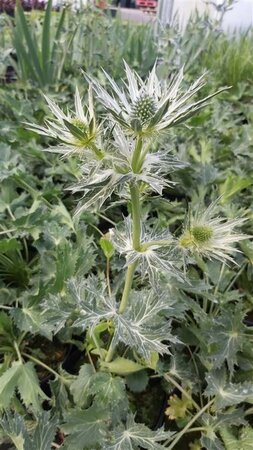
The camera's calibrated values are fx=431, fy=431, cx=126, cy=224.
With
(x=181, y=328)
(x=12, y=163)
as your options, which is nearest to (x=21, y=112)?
(x=12, y=163)

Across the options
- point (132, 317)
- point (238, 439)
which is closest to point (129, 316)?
point (132, 317)

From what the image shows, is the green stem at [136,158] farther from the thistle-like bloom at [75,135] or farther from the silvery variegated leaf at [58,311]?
the silvery variegated leaf at [58,311]

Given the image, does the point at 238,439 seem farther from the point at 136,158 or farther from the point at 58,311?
the point at 136,158

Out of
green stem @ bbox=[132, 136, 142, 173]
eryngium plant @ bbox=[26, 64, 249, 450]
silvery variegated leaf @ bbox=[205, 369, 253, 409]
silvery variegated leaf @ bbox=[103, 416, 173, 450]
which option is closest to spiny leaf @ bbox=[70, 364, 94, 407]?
eryngium plant @ bbox=[26, 64, 249, 450]

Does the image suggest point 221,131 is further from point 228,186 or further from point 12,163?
point 12,163

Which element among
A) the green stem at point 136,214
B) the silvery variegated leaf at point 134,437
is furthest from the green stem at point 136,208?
the silvery variegated leaf at point 134,437

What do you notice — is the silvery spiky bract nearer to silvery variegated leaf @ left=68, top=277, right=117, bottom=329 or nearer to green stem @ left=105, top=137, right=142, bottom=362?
green stem @ left=105, top=137, right=142, bottom=362
